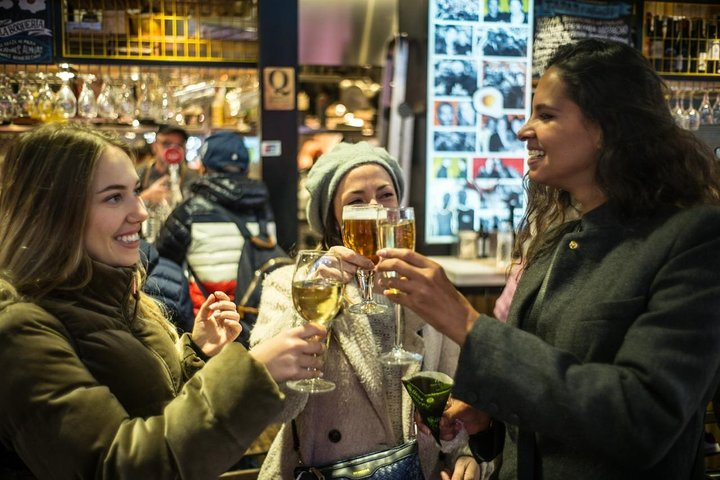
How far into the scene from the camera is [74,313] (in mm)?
1568

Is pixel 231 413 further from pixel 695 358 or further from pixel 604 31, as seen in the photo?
pixel 604 31

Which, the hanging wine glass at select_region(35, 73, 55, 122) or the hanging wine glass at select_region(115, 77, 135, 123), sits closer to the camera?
the hanging wine glass at select_region(35, 73, 55, 122)

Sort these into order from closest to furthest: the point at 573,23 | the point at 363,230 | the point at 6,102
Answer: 1. the point at 363,230
2. the point at 6,102
3. the point at 573,23

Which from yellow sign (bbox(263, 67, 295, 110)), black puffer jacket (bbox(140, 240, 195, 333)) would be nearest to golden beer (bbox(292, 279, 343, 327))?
black puffer jacket (bbox(140, 240, 195, 333))

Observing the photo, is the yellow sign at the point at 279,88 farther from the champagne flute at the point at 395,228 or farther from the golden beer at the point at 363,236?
the champagne flute at the point at 395,228

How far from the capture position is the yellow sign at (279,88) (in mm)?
5504

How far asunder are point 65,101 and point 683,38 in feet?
16.6

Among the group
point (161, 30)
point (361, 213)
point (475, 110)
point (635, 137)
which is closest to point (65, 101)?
point (161, 30)

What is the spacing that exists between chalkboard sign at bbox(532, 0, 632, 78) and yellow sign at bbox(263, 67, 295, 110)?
1.95 metres

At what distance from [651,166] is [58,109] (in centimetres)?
430

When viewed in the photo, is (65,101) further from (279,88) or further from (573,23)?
(573,23)

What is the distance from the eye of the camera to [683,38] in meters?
6.48

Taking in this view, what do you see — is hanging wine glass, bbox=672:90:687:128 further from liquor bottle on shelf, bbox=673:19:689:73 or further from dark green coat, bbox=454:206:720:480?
dark green coat, bbox=454:206:720:480

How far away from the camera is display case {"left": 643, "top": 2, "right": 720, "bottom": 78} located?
6.41 meters
